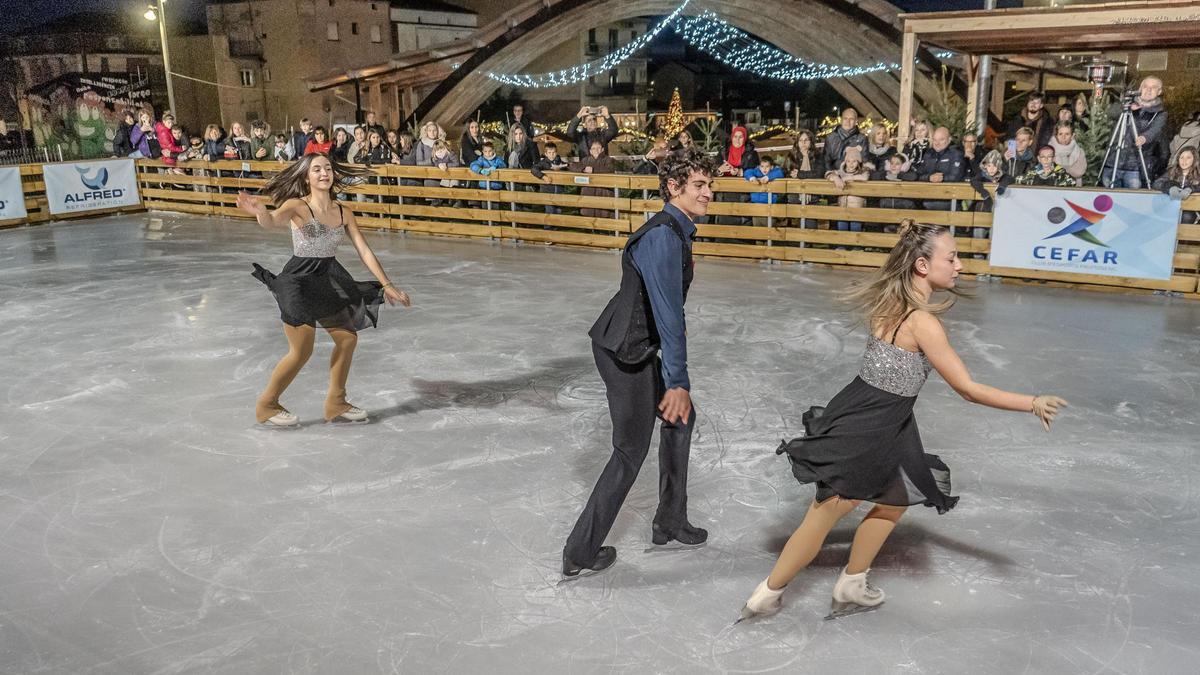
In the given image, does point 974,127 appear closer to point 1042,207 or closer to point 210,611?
point 1042,207

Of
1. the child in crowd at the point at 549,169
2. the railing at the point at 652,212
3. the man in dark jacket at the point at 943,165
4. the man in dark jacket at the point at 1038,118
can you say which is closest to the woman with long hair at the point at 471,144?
the railing at the point at 652,212

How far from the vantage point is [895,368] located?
298 centimetres

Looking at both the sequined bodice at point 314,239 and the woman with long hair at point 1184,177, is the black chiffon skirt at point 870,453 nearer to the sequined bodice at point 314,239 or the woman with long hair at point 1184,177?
the sequined bodice at point 314,239

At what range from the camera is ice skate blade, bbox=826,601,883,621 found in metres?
3.36

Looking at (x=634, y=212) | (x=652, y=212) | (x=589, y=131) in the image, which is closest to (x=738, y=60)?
(x=589, y=131)

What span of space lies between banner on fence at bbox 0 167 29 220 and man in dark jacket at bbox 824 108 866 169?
40.0 ft

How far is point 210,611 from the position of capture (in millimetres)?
3465

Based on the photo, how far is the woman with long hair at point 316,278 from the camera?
5047 millimetres

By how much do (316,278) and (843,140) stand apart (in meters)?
6.92

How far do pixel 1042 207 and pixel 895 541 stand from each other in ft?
20.1

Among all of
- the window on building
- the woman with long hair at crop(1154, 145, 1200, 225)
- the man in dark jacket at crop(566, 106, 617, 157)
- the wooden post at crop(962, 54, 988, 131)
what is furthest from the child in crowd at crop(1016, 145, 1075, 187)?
the window on building

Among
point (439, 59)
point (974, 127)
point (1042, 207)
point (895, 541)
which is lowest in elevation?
point (895, 541)

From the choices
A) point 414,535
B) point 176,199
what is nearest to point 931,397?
point 414,535

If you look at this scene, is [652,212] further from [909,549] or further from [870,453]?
[870,453]
